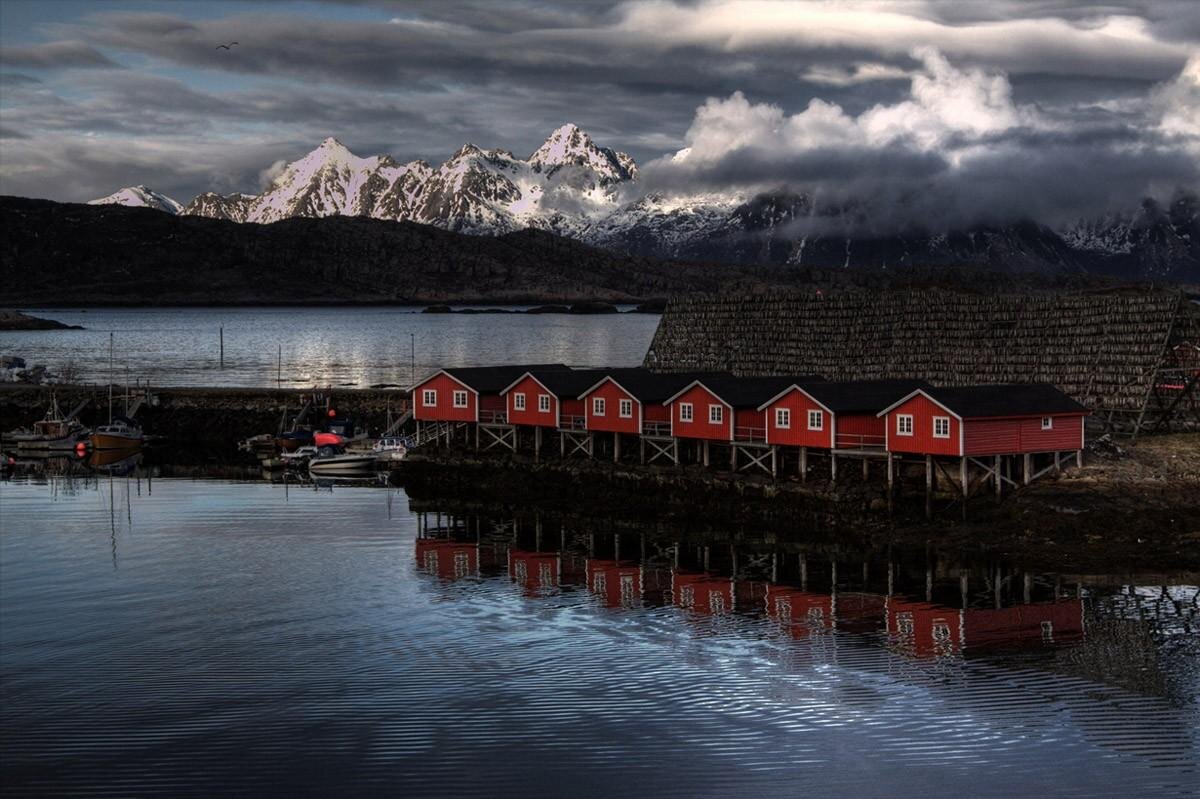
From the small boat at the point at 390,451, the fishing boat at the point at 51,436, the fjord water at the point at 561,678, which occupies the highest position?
the fishing boat at the point at 51,436

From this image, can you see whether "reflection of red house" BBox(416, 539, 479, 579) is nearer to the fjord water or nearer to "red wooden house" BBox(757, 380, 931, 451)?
the fjord water

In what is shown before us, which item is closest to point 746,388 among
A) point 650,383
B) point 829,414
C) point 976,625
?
point 650,383

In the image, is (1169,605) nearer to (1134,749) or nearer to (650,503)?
(1134,749)

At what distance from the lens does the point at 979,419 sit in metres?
56.8

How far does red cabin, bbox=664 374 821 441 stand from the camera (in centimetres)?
6612

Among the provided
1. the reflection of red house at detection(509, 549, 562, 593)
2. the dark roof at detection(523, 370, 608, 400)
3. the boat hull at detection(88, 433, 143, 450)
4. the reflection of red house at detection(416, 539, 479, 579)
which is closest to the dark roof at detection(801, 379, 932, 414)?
the dark roof at detection(523, 370, 608, 400)

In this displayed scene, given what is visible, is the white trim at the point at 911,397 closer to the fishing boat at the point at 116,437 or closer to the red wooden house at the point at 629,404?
the red wooden house at the point at 629,404

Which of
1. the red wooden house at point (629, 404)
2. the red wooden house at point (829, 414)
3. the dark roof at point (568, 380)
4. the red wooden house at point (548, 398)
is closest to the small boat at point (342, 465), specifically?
the red wooden house at point (548, 398)

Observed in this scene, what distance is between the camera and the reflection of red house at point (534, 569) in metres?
50.9

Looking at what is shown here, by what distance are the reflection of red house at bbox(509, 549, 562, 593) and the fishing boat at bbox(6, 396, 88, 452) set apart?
165ft

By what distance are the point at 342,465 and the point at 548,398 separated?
1598 centimetres

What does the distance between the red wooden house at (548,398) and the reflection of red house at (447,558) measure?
51.3 feet

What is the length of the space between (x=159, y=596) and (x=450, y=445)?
107 ft

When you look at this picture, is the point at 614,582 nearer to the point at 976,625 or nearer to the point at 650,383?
the point at 976,625
